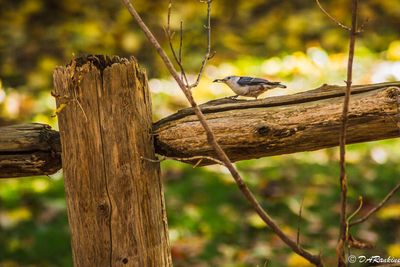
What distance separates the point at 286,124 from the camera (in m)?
2.05

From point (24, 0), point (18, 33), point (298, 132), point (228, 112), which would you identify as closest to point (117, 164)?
point (228, 112)

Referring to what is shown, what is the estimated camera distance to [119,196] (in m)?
2.07

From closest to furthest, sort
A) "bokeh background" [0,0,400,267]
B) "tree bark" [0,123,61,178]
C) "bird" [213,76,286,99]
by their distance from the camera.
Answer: "tree bark" [0,123,61,178] → "bird" [213,76,286,99] → "bokeh background" [0,0,400,267]

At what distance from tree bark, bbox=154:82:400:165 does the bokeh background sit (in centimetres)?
29

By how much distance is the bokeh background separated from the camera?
396cm

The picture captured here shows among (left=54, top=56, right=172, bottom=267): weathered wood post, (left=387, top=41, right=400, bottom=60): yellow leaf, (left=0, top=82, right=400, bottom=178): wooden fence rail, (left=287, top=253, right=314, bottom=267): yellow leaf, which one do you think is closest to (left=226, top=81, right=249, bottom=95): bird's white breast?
(left=0, top=82, right=400, bottom=178): wooden fence rail

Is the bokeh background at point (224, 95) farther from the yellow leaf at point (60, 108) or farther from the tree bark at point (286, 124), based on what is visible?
the yellow leaf at point (60, 108)

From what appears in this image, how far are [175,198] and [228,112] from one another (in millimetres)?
2314

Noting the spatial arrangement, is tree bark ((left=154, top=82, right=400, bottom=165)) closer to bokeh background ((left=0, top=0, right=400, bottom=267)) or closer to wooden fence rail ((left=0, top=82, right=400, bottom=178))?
wooden fence rail ((left=0, top=82, right=400, bottom=178))

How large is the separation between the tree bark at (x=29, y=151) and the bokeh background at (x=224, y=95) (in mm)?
974

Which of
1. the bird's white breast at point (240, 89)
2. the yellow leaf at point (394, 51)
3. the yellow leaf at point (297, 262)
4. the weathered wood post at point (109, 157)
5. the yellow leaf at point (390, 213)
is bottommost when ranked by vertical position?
the yellow leaf at point (297, 262)

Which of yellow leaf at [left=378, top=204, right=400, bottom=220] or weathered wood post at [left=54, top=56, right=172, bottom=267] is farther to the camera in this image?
yellow leaf at [left=378, top=204, right=400, bottom=220]

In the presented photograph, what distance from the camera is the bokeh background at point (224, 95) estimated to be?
3.96m

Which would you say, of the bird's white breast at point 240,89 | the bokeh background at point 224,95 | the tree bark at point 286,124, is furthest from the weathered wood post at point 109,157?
the bokeh background at point 224,95
